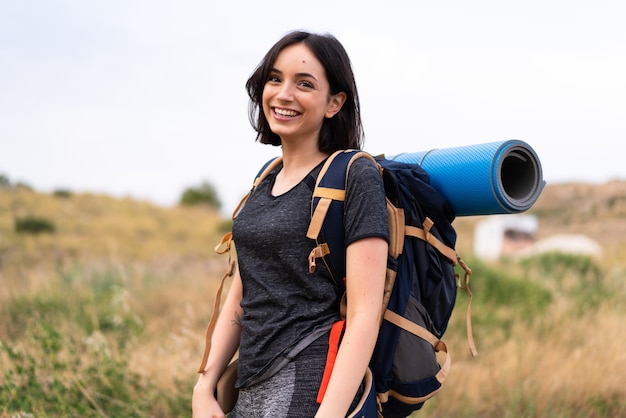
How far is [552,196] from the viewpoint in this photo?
52438mm

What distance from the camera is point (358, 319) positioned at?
195 cm

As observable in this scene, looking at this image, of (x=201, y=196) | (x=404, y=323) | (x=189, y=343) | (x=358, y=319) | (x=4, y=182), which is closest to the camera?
(x=358, y=319)

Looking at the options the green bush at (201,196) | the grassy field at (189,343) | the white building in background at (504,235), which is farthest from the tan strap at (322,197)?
the green bush at (201,196)

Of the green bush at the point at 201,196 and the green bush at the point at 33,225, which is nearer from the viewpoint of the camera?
A: the green bush at the point at 33,225

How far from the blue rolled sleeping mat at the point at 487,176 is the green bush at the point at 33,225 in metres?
28.0

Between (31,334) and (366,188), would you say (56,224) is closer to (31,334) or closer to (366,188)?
(31,334)

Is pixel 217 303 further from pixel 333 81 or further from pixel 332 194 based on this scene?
pixel 333 81

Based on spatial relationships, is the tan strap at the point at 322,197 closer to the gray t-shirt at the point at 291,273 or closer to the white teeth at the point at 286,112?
the gray t-shirt at the point at 291,273

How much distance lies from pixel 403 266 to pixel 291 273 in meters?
0.34

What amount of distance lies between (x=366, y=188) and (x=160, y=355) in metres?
3.69

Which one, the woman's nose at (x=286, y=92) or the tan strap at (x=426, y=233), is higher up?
the woman's nose at (x=286, y=92)

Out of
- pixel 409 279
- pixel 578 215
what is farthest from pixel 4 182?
pixel 409 279

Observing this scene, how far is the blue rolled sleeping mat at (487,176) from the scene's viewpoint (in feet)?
6.66

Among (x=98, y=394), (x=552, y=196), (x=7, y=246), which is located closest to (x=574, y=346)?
(x=98, y=394)
